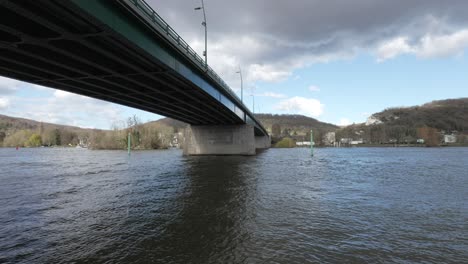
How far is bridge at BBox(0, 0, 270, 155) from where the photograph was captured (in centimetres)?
1311

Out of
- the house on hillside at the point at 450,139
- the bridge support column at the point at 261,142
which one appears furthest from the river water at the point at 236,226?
the house on hillside at the point at 450,139

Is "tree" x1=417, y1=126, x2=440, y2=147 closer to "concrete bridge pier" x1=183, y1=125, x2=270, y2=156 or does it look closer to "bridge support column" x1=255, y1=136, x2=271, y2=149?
"bridge support column" x1=255, y1=136, x2=271, y2=149

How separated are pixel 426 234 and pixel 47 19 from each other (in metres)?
18.2

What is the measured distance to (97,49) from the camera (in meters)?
17.2

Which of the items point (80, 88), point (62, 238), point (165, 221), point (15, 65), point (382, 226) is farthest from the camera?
point (80, 88)

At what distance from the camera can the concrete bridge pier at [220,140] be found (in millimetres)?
66188

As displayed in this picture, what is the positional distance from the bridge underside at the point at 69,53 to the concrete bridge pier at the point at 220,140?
35170 millimetres

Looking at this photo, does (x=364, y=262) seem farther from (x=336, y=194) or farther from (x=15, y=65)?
(x=15, y=65)

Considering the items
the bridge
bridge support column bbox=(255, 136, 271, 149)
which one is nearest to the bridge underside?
the bridge

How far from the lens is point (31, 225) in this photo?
11.5 metres

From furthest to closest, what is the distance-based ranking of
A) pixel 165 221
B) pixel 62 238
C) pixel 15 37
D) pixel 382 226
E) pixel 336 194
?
1. pixel 336 194
2. pixel 15 37
3. pixel 165 221
4. pixel 382 226
5. pixel 62 238

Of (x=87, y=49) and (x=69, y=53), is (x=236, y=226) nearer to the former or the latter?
(x=69, y=53)

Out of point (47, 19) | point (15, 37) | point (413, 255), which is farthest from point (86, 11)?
point (413, 255)

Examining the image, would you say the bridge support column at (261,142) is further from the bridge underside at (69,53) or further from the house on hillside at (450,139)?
the house on hillside at (450,139)
